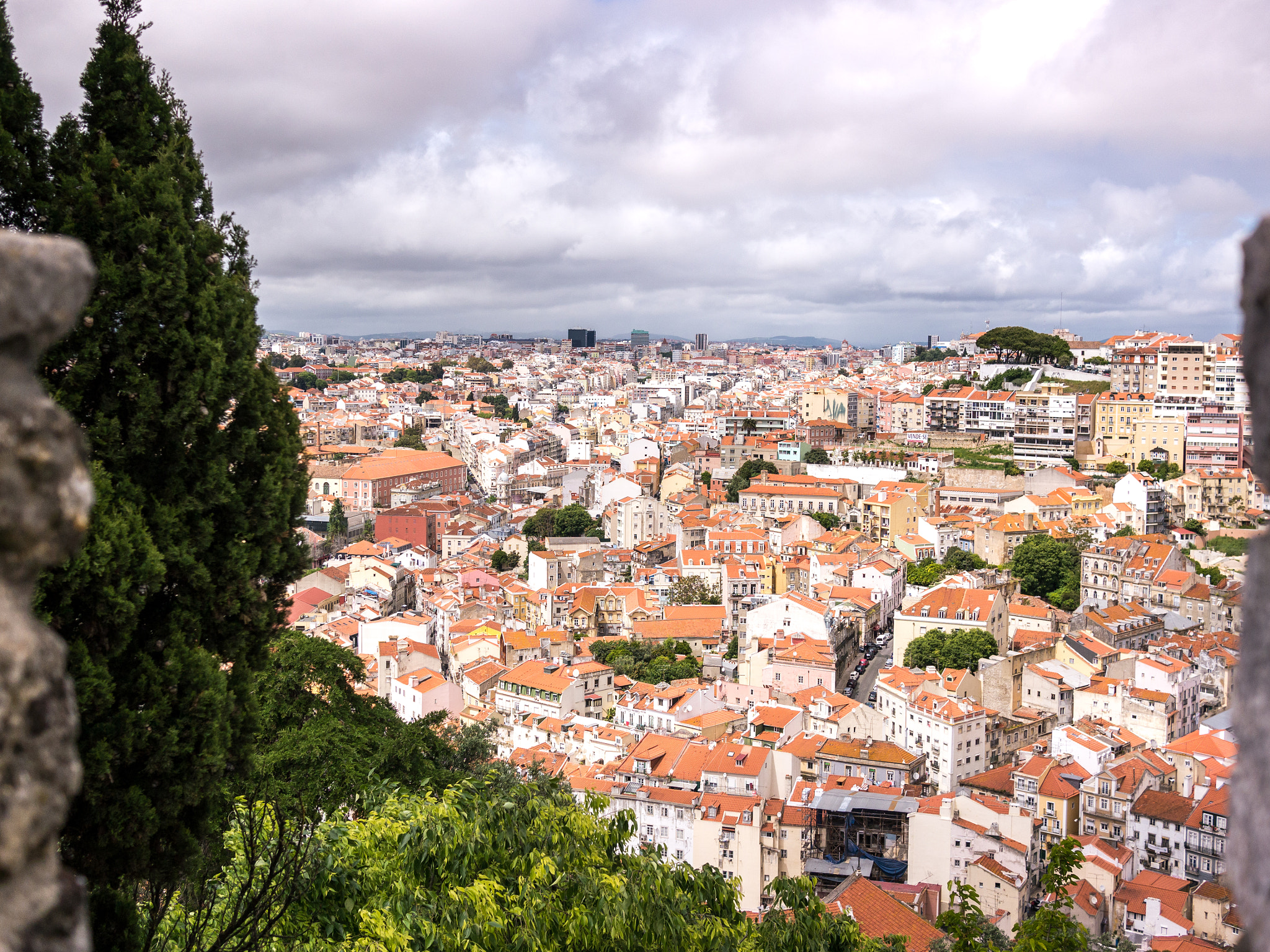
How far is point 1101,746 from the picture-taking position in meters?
24.5

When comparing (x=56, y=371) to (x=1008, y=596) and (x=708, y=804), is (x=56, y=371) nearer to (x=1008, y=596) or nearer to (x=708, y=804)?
(x=708, y=804)

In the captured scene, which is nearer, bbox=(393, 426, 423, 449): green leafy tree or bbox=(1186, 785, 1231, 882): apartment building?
bbox=(1186, 785, 1231, 882): apartment building

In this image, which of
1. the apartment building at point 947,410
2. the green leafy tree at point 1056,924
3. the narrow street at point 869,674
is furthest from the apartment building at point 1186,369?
the green leafy tree at point 1056,924

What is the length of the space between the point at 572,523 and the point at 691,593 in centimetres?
1265

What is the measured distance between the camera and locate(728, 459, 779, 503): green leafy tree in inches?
2050

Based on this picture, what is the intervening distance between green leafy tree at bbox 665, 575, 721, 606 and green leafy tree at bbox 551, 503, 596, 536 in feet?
37.2

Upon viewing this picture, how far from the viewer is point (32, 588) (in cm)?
139

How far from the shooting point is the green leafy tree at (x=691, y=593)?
3788 cm

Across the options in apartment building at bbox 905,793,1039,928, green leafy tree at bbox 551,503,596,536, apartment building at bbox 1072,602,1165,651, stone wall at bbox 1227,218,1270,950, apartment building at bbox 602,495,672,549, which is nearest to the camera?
stone wall at bbox 1227,218,1270,950

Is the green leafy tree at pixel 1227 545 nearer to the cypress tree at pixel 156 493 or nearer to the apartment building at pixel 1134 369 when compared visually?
the apartment building at pixel 1134 369

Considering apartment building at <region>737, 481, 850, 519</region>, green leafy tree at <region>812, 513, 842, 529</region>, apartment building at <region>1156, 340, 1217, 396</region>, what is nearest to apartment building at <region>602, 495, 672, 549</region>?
apartment building at <region>737, 481, 850, 519</region>

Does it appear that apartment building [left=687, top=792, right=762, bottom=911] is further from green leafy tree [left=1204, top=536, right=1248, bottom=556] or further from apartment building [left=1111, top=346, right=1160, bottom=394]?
apartment building [left=1111, top=346, right=1160, bottom=394]

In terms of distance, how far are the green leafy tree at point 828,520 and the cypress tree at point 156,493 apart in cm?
4236

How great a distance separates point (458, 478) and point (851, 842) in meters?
47.2
